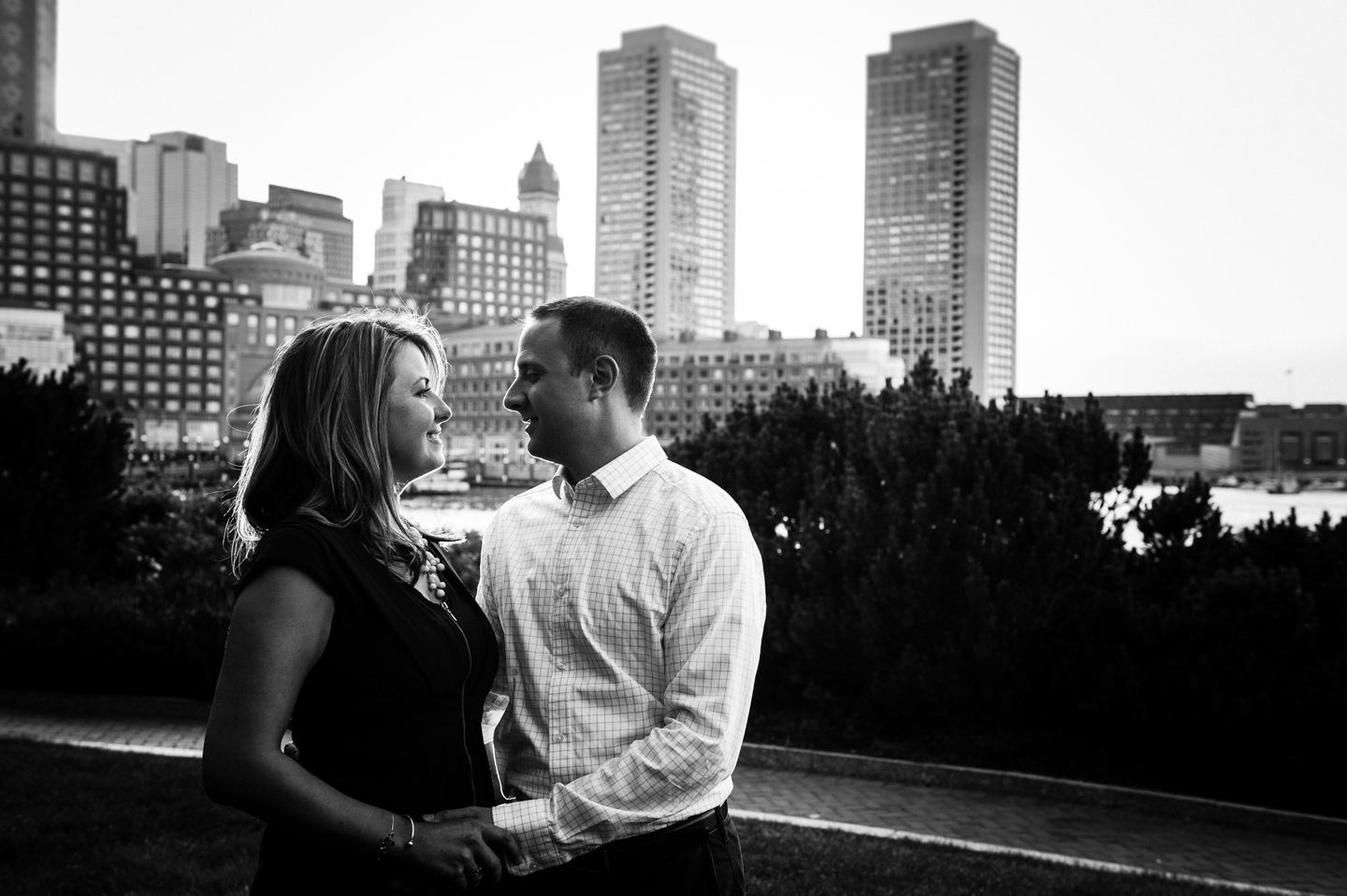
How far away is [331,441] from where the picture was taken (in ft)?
8.69

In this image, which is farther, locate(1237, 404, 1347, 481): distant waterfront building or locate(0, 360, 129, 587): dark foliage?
locate(1237, 404, 1347, 481): distant waterfront building

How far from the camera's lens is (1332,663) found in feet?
28.0

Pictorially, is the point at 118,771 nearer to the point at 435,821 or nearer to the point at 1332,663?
the point at 435,821

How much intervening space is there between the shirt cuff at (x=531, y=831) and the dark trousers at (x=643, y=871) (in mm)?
116

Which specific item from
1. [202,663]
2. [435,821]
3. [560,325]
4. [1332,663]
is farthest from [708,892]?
[202,663]

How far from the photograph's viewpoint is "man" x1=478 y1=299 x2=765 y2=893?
2.69 m

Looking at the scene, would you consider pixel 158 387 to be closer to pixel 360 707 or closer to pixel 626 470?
pixel 626 470

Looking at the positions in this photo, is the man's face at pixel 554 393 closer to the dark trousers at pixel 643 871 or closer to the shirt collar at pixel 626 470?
the shirt collar at pixel 626 470

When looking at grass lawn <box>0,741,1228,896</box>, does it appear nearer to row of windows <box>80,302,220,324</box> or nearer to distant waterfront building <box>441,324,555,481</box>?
distant waterfront building <box>441,324,555,481</box>

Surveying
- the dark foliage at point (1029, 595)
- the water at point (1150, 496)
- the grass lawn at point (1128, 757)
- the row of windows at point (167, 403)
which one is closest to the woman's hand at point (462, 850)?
the dark foliage at point (1029, 595)

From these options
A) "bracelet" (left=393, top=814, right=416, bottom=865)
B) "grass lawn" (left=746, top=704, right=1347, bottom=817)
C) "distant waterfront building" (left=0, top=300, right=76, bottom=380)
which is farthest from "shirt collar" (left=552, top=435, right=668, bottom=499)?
"distant waterfront building" (left=0, top=300, right=76, bottom=380)

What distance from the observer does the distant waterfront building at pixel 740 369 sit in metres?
151

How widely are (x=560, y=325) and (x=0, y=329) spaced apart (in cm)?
16691

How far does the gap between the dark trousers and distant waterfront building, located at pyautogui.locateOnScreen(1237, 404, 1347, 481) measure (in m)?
201
